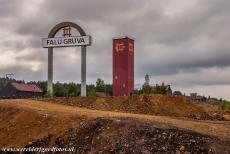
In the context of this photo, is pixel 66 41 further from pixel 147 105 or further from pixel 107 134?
pixel 107 134

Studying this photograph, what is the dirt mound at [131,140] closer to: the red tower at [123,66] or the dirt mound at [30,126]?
the dirt mound at [30,126]

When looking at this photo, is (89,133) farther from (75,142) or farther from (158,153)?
(158,153)

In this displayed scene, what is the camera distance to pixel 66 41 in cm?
4628

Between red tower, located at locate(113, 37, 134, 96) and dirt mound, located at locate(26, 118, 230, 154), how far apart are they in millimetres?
28102

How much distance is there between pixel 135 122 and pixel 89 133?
2.34 meters

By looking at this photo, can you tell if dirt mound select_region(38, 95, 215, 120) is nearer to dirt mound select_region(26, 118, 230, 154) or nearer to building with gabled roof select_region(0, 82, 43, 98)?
dirt mound select_region(26, 118, 230, 154)

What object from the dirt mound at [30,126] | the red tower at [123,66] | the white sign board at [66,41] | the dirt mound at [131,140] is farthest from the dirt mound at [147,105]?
the red tower at [123,66]

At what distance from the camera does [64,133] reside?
23.8 meters

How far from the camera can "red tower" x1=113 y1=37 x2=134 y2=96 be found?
51888mm

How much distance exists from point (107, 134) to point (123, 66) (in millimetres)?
29921

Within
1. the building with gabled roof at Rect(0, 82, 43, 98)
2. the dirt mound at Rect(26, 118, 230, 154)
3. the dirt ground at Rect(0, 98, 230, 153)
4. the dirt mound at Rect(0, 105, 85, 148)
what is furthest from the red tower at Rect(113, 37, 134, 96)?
the building with gabled roof at Rect(0, 82, 43, 98)

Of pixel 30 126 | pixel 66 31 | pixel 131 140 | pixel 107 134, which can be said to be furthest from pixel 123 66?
pixel 131 140

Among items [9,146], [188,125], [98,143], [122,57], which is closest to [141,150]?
[98,143]

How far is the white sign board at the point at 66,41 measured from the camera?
4516 centimetres
